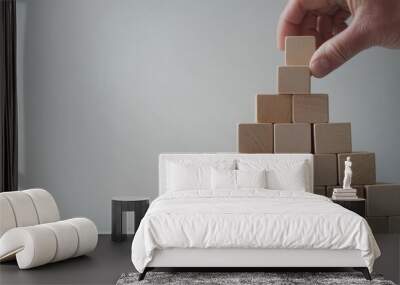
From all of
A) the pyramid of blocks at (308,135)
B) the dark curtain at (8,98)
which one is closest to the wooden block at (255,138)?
the pyramid of blocks at (308,135)

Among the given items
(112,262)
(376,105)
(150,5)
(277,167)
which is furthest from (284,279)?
(150,5)

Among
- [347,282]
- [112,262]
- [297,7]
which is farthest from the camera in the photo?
[112,262]

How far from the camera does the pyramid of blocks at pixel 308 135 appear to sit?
5.42 meters

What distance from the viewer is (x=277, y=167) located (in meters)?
5.27

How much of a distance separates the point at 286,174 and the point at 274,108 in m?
0.71

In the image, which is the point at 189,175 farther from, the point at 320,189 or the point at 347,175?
the point at 347,175

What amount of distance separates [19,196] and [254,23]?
124 inches

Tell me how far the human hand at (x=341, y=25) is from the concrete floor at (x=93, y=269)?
10.9 feet

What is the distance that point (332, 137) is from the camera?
5438mm

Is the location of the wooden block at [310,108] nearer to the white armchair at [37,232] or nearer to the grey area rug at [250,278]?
the grey area rug at [250,278]

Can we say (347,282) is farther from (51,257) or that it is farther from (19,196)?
(19,196)

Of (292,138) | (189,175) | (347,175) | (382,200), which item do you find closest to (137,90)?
(189,175)

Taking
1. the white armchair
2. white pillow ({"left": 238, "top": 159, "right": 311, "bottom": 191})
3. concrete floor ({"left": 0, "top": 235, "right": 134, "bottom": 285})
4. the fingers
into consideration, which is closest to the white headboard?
white pillow ({"left": 238, "top": 159, "right": 311, "bottom": 191})

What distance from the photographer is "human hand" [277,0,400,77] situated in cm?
43
